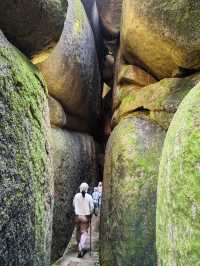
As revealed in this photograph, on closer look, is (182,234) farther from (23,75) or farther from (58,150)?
(58,150)

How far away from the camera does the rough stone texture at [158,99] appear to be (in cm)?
694

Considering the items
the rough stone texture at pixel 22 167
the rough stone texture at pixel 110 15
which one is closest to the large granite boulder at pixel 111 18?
the rough stone texture at pixel 110 15

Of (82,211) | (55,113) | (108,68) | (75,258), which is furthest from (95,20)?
(75,258)

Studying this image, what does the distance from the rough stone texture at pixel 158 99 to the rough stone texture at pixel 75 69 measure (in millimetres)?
1684

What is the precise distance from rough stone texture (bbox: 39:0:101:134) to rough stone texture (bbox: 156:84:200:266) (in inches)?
208

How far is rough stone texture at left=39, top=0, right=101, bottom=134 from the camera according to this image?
8.65 m

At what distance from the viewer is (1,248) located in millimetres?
2480

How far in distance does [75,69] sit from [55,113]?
5.07 ft

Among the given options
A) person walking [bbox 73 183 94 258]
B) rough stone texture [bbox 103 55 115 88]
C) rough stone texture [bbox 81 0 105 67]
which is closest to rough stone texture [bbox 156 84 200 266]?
person walking [bbox 73 183 94 258]

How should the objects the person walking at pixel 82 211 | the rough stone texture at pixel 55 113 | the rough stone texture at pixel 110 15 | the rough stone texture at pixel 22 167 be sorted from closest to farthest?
1. the rough stone texture at pixel 22 167
2. the person walking at pixel 82 211
3. the rough stone texture at pixel 55 113
4. the rough stone texture at pixel 110 15

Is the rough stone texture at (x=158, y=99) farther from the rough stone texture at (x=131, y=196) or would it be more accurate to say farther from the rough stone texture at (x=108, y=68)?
the rough stone texture at (x=108, y=68)

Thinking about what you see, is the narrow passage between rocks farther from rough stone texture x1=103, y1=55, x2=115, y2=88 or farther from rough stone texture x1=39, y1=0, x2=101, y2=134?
rough stone texture x1=103, y1=55, x2=115, y2=88

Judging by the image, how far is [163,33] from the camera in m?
6.95

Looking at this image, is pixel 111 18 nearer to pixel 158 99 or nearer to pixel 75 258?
pixel 158 99
